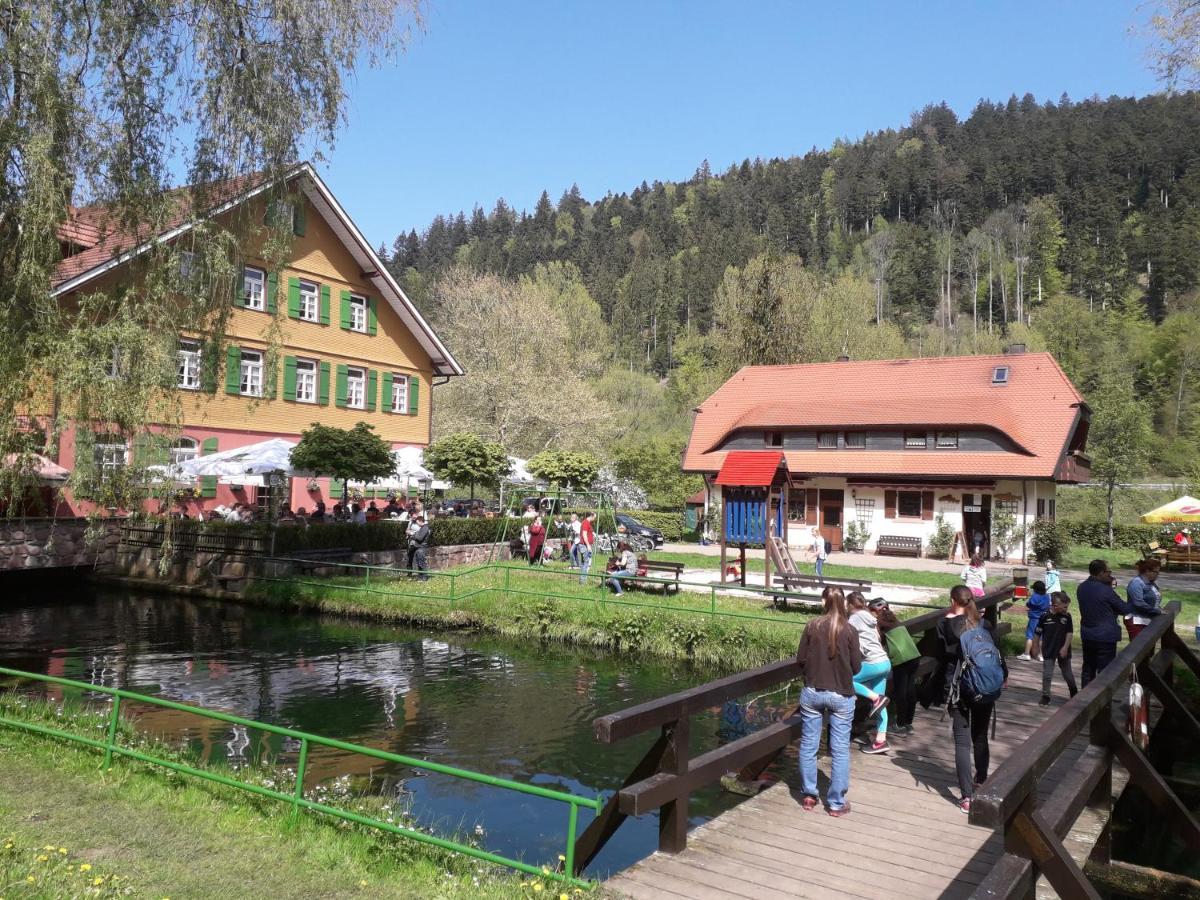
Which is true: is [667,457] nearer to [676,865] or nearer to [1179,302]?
[676,865]

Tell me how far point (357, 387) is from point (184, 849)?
2745 centimetres

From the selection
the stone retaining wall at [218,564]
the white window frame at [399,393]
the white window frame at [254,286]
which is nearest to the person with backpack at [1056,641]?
the stone retaining wall at [218,564]

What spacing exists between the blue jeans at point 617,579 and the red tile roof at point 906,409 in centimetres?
1359

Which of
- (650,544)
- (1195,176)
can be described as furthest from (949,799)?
(1195,176)

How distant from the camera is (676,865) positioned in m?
5.62

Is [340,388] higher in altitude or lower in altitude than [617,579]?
higher

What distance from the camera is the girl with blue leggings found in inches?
313

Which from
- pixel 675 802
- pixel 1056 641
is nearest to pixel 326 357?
pixel 1056 641

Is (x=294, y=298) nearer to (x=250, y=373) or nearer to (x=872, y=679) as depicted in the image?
(x=250, y=373)

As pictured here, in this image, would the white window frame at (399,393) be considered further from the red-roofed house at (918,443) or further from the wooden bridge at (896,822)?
the wooden bridge at (896,822)

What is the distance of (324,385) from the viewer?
3092 centimetres

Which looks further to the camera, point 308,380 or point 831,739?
point 308,380

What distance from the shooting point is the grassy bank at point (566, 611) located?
16.1 meters

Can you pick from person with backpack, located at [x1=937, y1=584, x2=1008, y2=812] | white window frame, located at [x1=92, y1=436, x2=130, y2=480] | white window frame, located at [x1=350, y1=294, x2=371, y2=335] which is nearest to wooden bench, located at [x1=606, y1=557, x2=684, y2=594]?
white window frame, located at [x1=92, y1=436, x2=130, y2=480]
